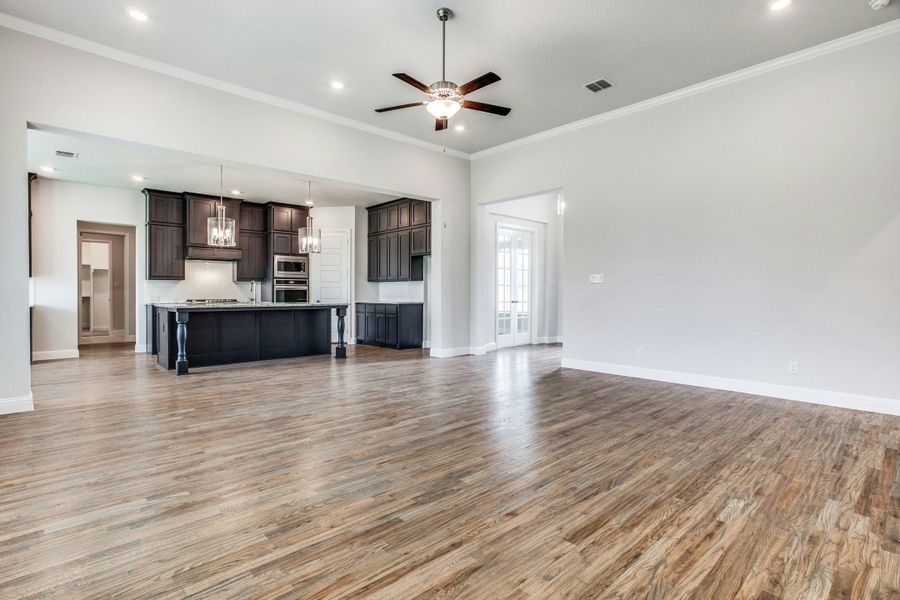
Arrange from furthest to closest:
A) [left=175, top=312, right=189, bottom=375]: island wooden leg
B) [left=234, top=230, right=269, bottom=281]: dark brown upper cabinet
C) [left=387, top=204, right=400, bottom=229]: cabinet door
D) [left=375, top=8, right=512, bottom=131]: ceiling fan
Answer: [left=234, top=230, right=269, bottom=281]: dark brown upper cabinet
[left=387, top=204, right=400, bottom=229]: cabinet door
[left=175, top=312, right=189, bottom=375]: island wooden leg
[left=375, top=8, right=512, bottom=131]: ceiling fan

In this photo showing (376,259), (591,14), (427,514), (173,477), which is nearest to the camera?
(427,514)

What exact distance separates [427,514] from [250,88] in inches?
194

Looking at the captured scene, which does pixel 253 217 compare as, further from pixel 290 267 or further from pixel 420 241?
pixel 420 241

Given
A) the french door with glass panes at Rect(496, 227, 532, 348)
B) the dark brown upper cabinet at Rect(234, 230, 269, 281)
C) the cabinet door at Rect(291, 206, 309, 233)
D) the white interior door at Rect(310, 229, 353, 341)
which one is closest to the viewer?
the french door with glass panes at Rect(496, 227, 532, 348)

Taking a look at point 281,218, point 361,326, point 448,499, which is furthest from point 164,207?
point 448,499

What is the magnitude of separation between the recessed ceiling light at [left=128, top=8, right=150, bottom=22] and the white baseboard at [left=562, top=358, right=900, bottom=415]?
586 cm

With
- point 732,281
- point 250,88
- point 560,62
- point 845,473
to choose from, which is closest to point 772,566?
point 845,473

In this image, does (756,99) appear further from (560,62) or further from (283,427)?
(283,427)

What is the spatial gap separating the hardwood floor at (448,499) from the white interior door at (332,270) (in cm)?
568

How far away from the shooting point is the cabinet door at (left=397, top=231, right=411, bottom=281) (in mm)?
8812

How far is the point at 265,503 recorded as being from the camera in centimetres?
220

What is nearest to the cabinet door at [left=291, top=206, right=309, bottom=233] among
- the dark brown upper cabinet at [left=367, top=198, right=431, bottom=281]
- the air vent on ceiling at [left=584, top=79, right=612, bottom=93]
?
the dark brown upper cabinet at [left=367, top=198, right=431, bottom=281]

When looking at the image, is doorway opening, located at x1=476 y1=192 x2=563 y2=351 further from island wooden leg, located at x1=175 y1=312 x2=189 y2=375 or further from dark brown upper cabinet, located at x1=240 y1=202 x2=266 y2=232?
dark brown upper cabinet, located at x1=240 y1=202 x2=266 y2=232

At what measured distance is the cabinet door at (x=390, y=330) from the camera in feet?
28.0
